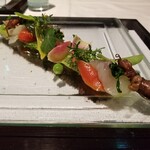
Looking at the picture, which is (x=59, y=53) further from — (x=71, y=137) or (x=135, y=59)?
(x=71, y=137)

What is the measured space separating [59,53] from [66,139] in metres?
0.30

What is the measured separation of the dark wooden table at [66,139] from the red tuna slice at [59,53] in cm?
27

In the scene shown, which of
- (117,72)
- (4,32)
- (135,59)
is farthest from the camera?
(4,32)

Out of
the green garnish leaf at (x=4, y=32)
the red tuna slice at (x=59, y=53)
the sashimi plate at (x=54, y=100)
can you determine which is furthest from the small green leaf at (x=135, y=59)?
the green garnish leaf at (x=4, y=32)

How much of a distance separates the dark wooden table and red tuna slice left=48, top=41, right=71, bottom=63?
0.90 feet

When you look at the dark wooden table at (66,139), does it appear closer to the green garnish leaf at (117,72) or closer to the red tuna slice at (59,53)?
the green garnish leaf at (117,72)

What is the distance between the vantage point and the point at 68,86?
75cm

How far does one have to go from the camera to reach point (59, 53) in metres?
0.81

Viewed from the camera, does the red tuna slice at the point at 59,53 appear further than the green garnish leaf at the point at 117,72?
Yes

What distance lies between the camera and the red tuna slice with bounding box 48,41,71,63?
81cm

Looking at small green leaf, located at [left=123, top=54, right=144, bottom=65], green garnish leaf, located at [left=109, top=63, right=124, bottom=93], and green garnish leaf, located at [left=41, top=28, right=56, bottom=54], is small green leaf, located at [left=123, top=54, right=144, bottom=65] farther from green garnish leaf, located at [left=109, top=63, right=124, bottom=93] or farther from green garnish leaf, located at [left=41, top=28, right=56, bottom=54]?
green garnish leaf, located at [left=41, top=28, right=56, bottom=54]

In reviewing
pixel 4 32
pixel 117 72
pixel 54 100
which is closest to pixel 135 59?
pixel 117 72

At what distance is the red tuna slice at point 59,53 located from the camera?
81cm

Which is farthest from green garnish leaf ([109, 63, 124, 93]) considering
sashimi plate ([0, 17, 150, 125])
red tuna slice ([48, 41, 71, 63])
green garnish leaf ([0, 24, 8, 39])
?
green garnish leaf ([0, 24, 8, 39])
